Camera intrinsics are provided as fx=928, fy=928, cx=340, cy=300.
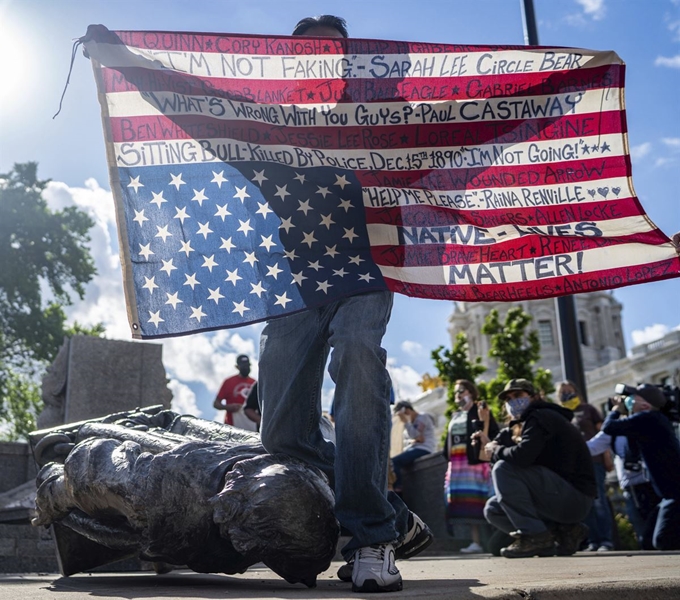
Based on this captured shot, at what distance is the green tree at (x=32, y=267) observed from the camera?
32469mm

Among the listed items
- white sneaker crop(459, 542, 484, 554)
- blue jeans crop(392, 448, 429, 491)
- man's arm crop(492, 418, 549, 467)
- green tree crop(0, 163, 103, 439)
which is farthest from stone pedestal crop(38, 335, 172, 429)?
green tree crop(0, 163, 103, 439)

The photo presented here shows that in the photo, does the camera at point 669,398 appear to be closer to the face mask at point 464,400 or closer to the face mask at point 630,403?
the face mask at point 630,403

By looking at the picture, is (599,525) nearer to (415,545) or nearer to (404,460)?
(404,460)

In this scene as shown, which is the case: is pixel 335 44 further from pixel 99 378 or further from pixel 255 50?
pixel 99 378

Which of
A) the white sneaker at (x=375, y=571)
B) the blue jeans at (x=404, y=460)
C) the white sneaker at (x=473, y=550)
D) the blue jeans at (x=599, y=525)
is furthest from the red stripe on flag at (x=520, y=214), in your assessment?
the blue jeans at (x=404, y=460)

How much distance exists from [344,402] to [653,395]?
493 cm

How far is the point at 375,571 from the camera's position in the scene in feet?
9.48

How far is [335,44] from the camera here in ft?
13.8

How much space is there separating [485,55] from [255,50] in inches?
43.4

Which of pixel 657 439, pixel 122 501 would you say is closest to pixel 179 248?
pixel 122 501

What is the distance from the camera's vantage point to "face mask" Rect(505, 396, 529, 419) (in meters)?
7.76

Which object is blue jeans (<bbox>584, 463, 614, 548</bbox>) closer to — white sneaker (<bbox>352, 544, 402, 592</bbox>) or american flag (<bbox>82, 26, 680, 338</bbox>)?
american flag (<bbox>82, 26, 680, 338</bbox>)

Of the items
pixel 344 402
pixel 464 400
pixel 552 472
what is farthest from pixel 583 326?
pixel 344 402

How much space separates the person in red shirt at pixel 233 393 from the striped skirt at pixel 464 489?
2.24 meters
